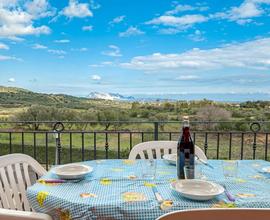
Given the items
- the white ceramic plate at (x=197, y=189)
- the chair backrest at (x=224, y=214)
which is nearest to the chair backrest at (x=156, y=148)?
the white ceramic plate at (x=197, y=189)

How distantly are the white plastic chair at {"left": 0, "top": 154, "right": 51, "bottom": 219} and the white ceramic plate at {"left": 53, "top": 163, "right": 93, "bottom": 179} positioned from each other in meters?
0.27

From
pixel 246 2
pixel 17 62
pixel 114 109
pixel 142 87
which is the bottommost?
pixel 114 109

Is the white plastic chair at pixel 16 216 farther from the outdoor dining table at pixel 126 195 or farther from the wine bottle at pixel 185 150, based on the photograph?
the wine bottle at pixel 185 150

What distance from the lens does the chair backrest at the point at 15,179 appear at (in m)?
1.71

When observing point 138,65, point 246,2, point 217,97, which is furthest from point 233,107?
point 138,65

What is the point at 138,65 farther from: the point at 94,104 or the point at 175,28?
the point at 94,104

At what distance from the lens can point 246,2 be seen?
5.48 metres

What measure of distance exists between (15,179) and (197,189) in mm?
1080

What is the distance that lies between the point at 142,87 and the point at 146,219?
5344 millimetres

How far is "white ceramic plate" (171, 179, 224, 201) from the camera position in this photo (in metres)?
1.28

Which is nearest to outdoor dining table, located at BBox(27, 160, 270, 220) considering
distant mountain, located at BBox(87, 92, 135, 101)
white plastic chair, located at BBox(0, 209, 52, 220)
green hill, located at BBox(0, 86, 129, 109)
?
white plastic chair, located at BBox(0, 209, 52, 220)

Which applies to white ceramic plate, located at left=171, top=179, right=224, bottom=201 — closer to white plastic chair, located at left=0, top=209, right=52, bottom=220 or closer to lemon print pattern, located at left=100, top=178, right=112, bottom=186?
lemon print pattern, located at left=100, top=178, right=112, bottom=186

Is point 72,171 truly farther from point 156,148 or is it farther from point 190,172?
point 156,148

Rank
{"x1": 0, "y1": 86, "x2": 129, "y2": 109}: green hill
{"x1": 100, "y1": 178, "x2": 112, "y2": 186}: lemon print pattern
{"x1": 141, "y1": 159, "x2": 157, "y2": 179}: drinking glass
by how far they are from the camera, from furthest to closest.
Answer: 1. {"x1": 0, "y1": 86, "x2": 129, "y2": 109}: green hill
2. {"x1": 141, "y1": 159, "x2": 157, "y2": 179}: drinking glass
3. {"x1": 100, "y1": 178, "x2": 112, "y2": 186}: lemon print pattern
